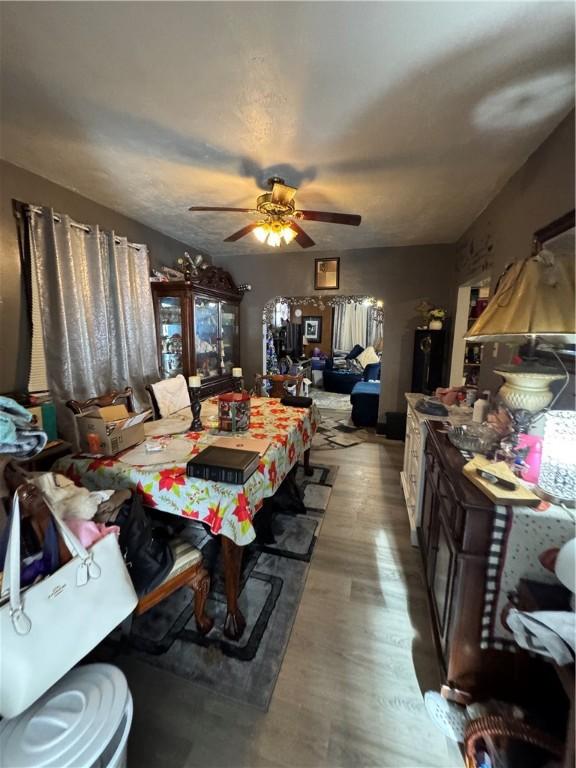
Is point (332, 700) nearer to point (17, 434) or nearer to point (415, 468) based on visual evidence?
point (415, 468)

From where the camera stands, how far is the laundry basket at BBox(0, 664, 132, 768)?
71cm

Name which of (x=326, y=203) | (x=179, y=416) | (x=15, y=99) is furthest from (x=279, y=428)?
(x=15, y=99)

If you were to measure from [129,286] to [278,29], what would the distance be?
2.20 m

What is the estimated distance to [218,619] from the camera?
145 cm

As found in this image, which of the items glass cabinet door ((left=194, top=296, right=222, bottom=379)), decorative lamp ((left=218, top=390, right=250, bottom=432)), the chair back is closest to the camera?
decorative lamp ((left=218, top=390, right=250, bottom=432))

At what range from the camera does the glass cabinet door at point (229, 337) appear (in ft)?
13.1

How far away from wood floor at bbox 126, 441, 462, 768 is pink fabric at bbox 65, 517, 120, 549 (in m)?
0.74

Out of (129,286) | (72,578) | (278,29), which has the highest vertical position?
(278,29)

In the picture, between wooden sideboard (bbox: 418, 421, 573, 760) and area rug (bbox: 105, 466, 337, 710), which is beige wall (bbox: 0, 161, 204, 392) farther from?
wooden sideboard (bbox: 418, 421, 573, 760)

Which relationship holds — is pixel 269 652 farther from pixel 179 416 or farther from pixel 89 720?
pixel 179 416

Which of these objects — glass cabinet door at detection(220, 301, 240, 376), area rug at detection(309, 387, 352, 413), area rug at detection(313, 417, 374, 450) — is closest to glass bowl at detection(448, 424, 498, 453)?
area rug at detection(313, 417, 374, 450)

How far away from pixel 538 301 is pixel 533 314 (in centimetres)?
5

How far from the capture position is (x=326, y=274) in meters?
3.89

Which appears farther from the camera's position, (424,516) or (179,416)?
(179,416)
